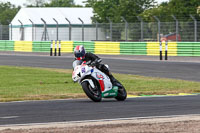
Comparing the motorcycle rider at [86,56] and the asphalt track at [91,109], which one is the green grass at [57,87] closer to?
the asphalt track at [91,109]

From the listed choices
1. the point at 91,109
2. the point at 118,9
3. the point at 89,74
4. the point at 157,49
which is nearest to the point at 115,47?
the point at 157,49

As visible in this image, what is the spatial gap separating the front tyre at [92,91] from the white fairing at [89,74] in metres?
0.09

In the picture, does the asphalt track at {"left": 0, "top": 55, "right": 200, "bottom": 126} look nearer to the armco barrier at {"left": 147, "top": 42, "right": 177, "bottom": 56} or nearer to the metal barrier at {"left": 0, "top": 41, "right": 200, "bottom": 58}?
the metal barrier at {"left": 0, "top": 41, "right": 200, "bottom": 58}

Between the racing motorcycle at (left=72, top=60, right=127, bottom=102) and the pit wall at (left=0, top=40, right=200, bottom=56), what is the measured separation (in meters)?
21.0

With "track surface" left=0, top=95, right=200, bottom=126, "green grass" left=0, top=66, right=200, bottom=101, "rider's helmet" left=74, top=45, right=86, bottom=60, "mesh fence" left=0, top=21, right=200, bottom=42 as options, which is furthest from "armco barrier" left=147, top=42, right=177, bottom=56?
"rider's helmet" left=74, top=45, right=86, bottom=60

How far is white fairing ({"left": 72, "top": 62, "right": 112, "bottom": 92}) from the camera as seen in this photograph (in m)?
12.2

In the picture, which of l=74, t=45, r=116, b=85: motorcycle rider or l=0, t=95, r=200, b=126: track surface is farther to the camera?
l=74, t=45, r=116, b=85: motorcycle rider

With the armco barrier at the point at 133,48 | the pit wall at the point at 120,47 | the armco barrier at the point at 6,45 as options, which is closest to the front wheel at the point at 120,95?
the pit wall at the point at 120,47

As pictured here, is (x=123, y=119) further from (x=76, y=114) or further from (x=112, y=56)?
(x=112, y=56)

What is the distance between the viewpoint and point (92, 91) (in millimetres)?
12359

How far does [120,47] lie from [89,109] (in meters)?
26.3

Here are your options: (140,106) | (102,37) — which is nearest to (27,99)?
(140,106)

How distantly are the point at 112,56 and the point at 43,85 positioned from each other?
19.9 metres

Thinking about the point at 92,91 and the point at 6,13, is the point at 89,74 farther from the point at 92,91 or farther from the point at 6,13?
the point at 6,13
